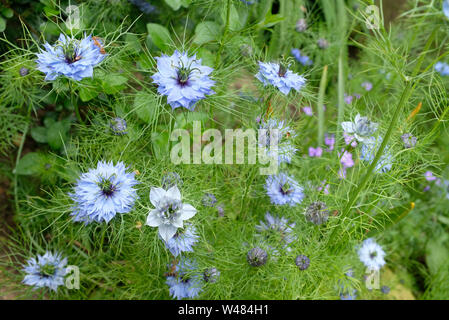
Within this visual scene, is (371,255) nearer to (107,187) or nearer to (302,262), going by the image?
(302,262)

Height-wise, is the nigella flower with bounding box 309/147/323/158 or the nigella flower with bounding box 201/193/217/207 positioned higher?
the nigella flower with bounding box 309/147/323/158

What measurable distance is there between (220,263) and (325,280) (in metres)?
0.37

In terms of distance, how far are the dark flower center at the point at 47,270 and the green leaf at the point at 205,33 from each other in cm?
89

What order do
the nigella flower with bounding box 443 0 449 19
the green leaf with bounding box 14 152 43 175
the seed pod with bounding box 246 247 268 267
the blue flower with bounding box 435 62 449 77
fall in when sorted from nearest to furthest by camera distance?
the nigella flower with bounding box 443 0 449 19, the seed pod with bounding box 246 247 268 267, the green leaf with bounding box 14 152 43 175, the blue flower with bounding box 435 62 449 77

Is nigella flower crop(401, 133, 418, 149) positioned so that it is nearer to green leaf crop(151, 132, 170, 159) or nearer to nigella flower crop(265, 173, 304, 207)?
nigella flower crop(265, 173, 304, 207)

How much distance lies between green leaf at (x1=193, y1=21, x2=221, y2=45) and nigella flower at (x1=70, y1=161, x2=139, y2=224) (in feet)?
1.73

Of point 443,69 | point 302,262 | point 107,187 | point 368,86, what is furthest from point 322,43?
point 107,187

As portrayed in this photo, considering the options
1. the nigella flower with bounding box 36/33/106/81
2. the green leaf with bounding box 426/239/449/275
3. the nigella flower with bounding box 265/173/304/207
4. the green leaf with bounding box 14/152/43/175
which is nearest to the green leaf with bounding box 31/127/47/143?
the green leaf with bounding box 14/152/43/175

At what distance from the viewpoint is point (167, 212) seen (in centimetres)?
109

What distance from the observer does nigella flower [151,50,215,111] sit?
107cm

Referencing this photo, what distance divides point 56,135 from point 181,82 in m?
0.74
